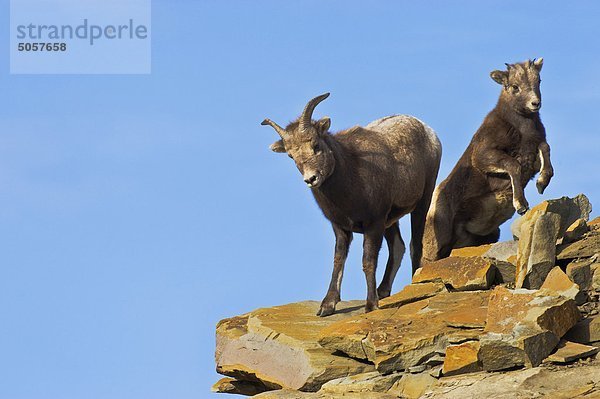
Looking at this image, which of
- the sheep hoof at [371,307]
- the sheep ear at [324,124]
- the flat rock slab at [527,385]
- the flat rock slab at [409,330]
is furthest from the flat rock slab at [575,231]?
the sheep ear at [324,124]

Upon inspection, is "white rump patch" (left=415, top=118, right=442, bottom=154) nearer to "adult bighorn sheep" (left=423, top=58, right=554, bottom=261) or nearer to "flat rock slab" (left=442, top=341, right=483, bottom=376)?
"adult bighorn sheep" (left=423, top=58, right=554, bottom=261)

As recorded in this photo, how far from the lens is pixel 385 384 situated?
510 inches

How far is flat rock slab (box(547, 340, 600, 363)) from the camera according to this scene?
40.1 feet

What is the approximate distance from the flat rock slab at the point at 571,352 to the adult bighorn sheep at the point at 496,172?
4.61 metres

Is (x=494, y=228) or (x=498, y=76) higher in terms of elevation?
(x=498, y=76)

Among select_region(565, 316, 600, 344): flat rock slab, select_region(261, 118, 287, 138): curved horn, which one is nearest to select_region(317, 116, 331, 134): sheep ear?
select_region(261, 118, 287, 138): curved horn

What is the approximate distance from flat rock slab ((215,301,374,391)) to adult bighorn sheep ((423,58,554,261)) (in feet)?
9.49

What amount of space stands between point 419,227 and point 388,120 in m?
1.83

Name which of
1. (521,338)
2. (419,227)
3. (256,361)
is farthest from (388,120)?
(521,338)

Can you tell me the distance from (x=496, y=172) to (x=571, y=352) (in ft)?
18.9

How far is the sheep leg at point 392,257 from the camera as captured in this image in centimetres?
1669

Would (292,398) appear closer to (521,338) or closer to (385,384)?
(385,384)

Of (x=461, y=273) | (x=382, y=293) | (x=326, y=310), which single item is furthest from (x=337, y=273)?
(x=461, y=273)

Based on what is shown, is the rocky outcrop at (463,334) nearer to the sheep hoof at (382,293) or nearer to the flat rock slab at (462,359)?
the flat rock slab at (462,359)
